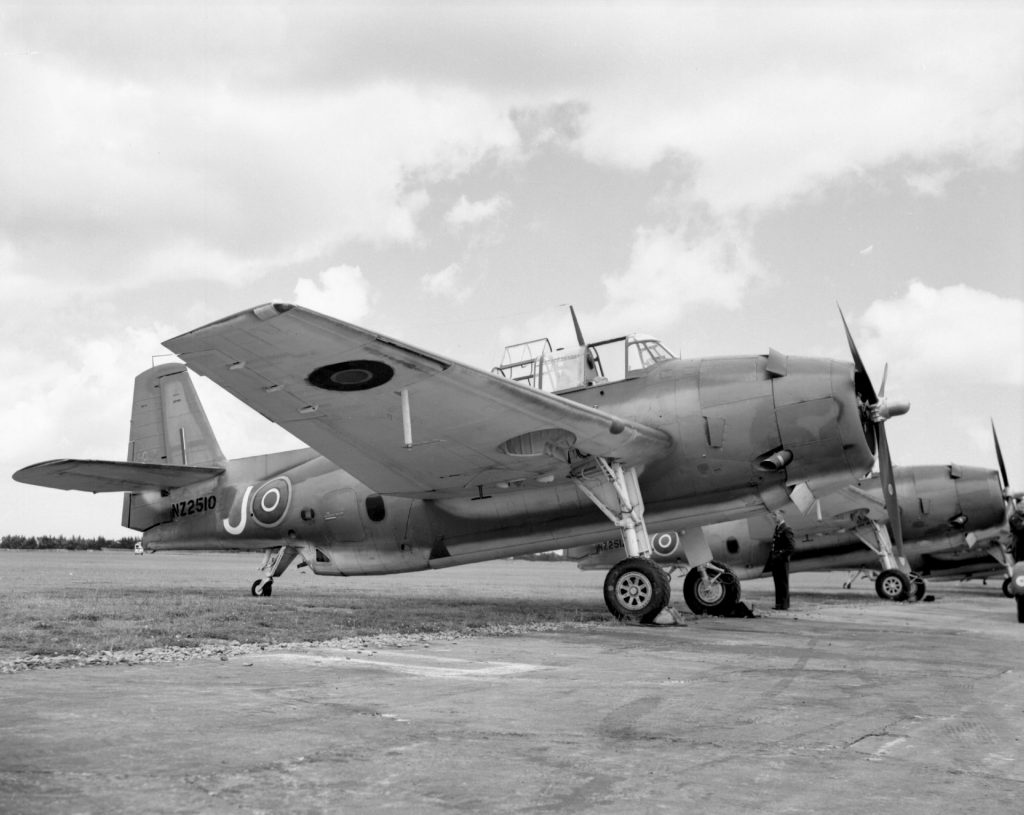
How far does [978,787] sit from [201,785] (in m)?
2.87

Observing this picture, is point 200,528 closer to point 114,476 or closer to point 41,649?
point 114,476

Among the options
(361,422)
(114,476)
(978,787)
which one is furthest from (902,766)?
(114,476)

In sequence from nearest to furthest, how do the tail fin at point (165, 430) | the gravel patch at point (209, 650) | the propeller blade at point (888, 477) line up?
the gravel patch at point (209, 650) < the propeller blade at point (888, 477) < the tail fin at point (165, 430)

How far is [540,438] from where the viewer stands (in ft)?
40.1

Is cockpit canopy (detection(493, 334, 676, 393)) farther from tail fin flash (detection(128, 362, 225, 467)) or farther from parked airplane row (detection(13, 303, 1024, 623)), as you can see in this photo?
tail fin flash (detection(128, 362, 225, 467))

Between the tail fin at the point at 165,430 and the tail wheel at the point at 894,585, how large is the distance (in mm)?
15974

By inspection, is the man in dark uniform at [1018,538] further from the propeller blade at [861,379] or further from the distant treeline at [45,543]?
the distant treeline at [45,543]

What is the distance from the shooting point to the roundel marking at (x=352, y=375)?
396 inches

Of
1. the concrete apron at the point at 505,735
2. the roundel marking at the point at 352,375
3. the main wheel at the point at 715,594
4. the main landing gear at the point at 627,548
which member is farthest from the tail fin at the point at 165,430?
the concrete apron at the point at 505,735

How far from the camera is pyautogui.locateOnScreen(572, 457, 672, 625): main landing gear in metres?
11.8

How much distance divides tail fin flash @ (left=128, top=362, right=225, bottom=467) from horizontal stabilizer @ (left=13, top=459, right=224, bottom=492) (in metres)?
0.80

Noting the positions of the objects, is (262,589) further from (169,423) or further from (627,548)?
(627,548)

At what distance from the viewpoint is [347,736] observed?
411 cm

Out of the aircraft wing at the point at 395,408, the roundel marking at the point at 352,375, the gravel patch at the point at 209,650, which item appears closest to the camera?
the gravel patch at the point at 209,650
